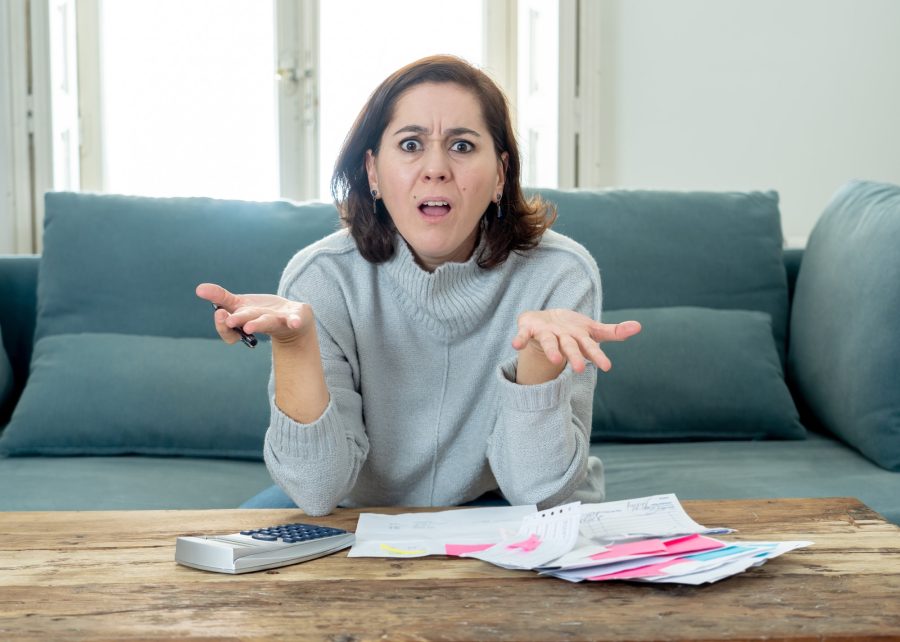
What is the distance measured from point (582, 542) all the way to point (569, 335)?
22 centimetres

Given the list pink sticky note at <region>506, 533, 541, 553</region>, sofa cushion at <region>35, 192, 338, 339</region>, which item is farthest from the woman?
sofa cushion at <region>35, 192, 338, 339</region>

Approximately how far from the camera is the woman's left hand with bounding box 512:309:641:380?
1.04 m

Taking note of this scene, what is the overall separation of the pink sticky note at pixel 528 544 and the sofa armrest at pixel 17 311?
1670mm

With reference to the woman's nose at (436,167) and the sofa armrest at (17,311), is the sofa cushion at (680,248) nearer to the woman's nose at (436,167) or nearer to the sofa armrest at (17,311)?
the woman's nose at (436,167)

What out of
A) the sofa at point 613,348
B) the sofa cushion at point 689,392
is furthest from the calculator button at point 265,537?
the sofa cushion at point 689,392

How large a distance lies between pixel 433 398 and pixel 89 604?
2.22ft

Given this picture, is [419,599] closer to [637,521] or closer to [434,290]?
[637,521]

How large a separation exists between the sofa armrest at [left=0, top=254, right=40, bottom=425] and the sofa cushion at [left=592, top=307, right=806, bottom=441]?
1307 mm

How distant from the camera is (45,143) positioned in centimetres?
314

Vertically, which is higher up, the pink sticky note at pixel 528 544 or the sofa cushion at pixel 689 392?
the pink sticky note at pixel 528 544

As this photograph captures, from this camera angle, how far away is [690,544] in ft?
3.21

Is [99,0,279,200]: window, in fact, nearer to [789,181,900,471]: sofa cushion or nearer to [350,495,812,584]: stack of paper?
[789,181,900,471]: sofa cushion

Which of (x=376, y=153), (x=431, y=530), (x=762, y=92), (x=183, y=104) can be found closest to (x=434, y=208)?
(x=376, y=153)

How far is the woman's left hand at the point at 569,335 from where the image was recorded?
41.0 inches
